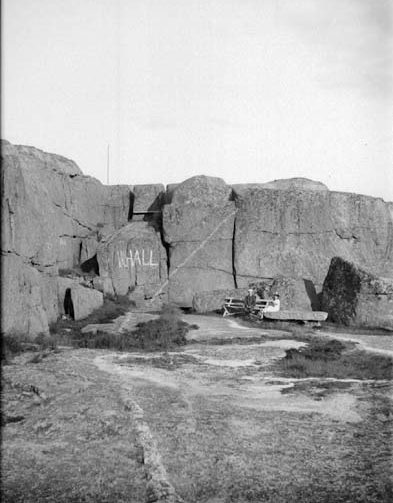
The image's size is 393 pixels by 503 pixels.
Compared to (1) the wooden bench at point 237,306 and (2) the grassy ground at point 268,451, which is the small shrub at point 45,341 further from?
(1) the wooden bench at point 237,306

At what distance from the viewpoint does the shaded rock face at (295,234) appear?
990 inches

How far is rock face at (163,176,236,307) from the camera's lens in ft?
81.7

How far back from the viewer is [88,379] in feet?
27.1

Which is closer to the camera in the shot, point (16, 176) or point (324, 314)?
point (16, 176)

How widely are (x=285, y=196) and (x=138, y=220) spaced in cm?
759

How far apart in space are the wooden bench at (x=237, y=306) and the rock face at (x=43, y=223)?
6.25 metres

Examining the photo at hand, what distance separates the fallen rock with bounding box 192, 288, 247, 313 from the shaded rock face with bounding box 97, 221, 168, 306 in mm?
3501

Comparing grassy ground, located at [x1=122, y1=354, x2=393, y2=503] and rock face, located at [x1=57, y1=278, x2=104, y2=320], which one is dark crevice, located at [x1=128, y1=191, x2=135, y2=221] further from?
grassy ground, located at [x1=122, y1=354, x2=393, y2=503]

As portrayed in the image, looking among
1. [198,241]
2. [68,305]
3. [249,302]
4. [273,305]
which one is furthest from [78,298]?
[198,241]

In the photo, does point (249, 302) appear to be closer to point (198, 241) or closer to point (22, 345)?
point (198, 241)

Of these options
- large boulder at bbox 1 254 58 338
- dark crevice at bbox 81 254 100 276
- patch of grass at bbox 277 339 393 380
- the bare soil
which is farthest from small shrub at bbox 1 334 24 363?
dark crevice at bbox 81 254 100 276

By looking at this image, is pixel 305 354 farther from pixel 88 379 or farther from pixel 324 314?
pixel 324 314

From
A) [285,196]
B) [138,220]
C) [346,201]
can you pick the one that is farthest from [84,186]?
[346,201]

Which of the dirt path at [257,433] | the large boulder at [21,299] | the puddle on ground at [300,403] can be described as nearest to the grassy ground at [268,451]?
the dirt path at [257,433]
